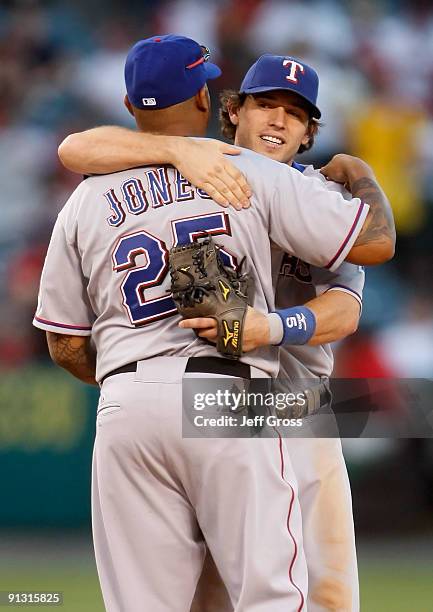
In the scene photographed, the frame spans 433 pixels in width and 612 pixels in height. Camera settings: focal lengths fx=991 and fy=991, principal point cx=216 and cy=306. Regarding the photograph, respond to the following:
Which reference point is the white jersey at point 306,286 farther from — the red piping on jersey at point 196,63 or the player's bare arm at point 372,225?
the red piping on jersey at point 196,63

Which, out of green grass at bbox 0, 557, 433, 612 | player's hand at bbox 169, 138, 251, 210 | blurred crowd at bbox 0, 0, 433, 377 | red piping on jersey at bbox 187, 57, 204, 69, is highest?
blurred crowd at bbox 0, 0, 433, 377

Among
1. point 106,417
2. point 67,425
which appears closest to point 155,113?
point 106,417

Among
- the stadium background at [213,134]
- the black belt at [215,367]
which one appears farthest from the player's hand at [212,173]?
the stadium background at [213,134]

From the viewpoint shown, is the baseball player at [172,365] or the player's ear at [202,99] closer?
the baseball player at [172,365]

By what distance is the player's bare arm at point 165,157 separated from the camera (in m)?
2.64

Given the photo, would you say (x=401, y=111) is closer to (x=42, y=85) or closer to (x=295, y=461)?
(x=42, y=85)

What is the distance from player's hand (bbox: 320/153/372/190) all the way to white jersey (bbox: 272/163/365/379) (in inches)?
0.9

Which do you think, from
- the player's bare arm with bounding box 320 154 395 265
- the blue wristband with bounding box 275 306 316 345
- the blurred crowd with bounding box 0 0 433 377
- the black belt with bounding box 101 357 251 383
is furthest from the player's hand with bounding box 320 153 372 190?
the blurred crowd with bounding box 0 0 433 377

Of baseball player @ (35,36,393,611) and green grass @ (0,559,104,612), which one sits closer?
baseball player @ (35,36,393,611)

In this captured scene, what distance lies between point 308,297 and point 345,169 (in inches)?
16.1

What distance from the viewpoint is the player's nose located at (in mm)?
3134

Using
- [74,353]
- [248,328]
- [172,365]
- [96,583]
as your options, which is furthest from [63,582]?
[248,328]

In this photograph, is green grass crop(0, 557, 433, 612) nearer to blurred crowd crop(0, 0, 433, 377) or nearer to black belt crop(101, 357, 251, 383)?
blurred crowd crop(0, 0, 433, 377)

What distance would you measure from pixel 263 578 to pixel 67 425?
447 cm
